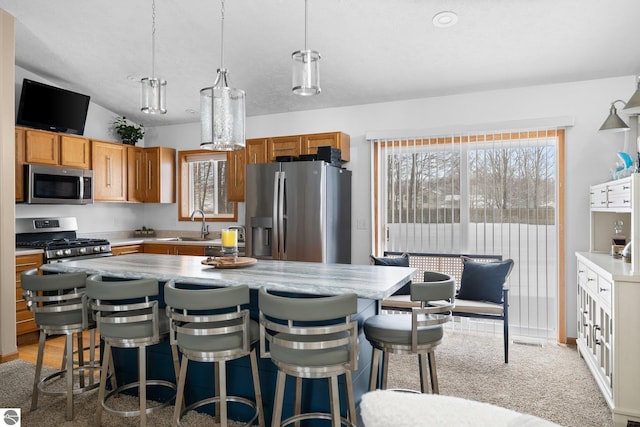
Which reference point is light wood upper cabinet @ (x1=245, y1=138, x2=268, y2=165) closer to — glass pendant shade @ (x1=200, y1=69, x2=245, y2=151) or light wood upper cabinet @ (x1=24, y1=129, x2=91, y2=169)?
light wood upper cabinet @ (x1=24, y1=129, x2=91, y2=169)

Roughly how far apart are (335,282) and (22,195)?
390 centimetres

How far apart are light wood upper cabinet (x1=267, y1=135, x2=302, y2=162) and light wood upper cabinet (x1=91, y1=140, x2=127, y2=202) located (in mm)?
2085

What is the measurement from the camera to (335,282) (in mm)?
2137

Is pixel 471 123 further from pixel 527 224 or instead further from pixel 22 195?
pixel 22 195

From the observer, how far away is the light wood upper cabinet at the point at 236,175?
17.3ft

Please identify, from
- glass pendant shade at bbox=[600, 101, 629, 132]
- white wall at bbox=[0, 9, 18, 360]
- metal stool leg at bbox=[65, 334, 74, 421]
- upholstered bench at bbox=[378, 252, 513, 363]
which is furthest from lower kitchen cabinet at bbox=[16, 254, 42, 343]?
glass pendant shade at bbox=[600, 101, 629, 132]

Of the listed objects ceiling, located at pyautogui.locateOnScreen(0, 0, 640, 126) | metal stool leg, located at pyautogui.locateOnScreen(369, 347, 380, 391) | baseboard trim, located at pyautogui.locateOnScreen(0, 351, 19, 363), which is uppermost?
ceiling, located at pyautogui.locateOnScreen(0, 0, 640, 126)

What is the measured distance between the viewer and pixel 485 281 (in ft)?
12.1

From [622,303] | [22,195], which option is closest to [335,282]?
[622,303]

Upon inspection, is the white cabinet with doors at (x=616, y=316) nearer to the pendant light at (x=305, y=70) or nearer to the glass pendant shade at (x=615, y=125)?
the glass pendant shade at (x=615, y=125)

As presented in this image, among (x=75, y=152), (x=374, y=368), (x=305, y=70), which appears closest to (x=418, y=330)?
(x=374, y=368)

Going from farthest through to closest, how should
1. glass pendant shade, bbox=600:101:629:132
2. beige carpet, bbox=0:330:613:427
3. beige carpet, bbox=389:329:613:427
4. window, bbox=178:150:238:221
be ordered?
window, bbox=178:150:238:221
glass pendant shade, bbox=600:101:629:132
beige carpet, bbox=389:329:613:427
beige carpet, bbox=0:330:613:427

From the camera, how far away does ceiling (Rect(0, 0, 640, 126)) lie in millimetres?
3055

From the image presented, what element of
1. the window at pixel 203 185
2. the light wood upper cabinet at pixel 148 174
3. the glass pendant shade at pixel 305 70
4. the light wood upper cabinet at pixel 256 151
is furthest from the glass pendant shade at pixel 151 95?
the light wood upper cabinet at pixel 148 174
